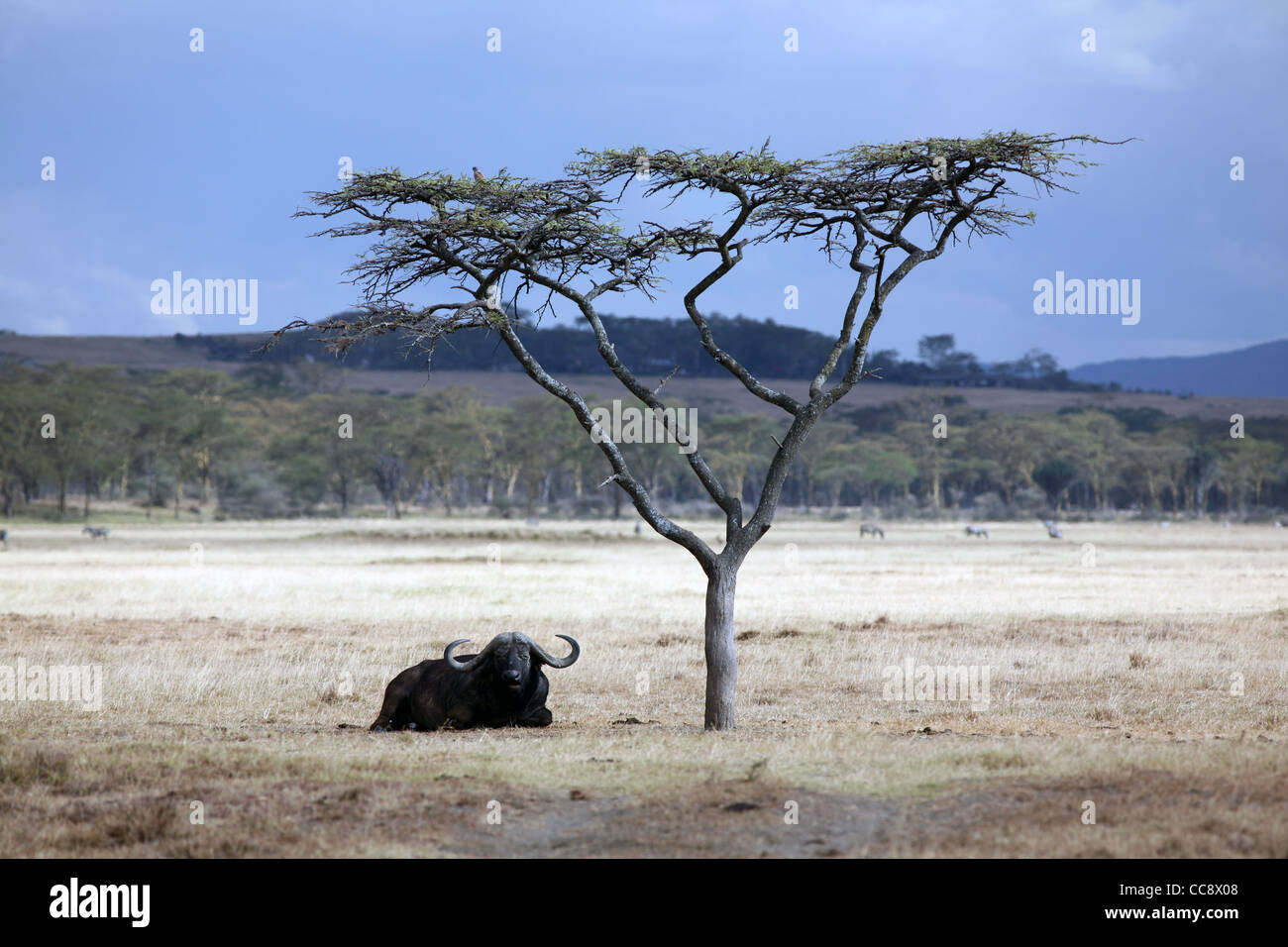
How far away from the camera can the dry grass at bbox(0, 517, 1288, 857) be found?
7617 millimetres

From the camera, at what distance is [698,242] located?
13.7 meters

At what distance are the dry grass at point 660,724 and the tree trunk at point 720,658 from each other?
336 mm

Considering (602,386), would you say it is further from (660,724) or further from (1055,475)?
(660,724)

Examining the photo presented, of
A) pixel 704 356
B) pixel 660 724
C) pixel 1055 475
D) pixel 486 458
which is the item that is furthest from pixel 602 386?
pixel 660 724

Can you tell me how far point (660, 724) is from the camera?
42.3 feet

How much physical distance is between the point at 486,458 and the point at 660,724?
298 feet

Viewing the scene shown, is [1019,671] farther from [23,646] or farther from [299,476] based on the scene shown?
[299,476]

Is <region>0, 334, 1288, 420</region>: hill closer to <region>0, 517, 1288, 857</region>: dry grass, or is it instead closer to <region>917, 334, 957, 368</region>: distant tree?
<region>917, 334, 957, 368</region>: distant tree

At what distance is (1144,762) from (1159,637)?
11.5 meters

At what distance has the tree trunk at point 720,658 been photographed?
1225 centimetres

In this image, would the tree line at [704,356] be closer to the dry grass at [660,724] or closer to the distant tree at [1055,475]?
the distant tree at [1055,475]

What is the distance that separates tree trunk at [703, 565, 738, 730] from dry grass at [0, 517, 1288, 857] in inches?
13.2

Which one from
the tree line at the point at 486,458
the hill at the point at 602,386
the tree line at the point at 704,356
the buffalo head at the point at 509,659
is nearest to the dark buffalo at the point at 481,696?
the buffalo head at the point at 509,659
